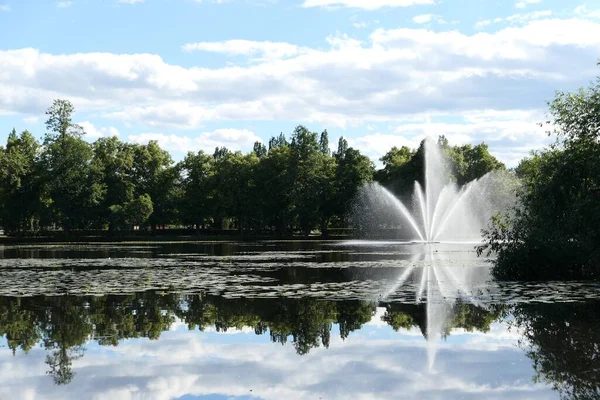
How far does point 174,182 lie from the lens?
11938 cm

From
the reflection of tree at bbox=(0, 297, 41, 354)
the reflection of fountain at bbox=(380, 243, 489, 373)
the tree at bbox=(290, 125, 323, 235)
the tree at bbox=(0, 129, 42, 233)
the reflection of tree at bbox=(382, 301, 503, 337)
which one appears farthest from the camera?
the tree at bbox=(290, 125, 323, 235)

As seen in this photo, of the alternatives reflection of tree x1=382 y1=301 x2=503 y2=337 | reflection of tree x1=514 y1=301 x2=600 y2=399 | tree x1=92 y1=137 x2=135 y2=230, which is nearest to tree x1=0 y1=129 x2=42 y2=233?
tree x1=92 y1=137 x2=135 y2=230

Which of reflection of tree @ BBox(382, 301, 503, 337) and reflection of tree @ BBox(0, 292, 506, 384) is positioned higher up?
reflection of tree @ BBox(0, 292, 506, 384)

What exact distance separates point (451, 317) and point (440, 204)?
6410 centimetres

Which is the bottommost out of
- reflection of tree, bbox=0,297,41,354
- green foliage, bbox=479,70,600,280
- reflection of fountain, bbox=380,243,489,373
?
reflection of fountain, bbox=380,243,489,373

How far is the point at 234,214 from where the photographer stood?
112m

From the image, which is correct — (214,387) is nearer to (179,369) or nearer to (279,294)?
(179,369)

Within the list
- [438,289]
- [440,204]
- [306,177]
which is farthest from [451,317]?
[306,177]

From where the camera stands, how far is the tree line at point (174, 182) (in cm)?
10469

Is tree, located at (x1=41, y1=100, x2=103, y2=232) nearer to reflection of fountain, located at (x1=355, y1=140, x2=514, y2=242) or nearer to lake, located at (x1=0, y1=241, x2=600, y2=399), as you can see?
reflection of fountain, located at (x1=355, y1=140, x2=514, y2=242)

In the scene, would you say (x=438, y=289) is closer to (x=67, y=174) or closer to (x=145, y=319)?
(x=145, y=319)

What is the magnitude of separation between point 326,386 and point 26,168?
10497cm

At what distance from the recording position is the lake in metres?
11.8

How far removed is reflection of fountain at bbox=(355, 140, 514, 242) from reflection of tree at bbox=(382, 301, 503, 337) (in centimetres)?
5572
